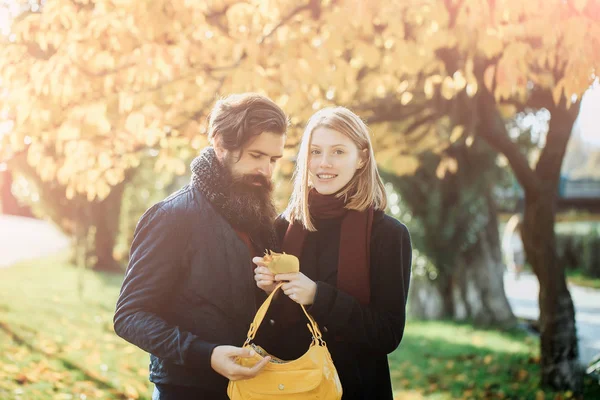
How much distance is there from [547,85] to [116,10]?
396 cm

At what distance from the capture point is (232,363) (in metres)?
2.09

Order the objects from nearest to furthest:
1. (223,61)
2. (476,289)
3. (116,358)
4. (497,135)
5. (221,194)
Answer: (221,194) → (223,61) → (497,135) → (116,358) → (476,289)

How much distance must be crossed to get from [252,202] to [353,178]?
1.51ft

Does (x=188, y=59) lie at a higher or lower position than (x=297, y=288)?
higher

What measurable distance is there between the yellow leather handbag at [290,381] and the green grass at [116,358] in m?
4.30

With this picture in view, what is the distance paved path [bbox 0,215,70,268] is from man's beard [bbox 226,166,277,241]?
1496cm

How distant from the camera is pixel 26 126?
16.3 feet

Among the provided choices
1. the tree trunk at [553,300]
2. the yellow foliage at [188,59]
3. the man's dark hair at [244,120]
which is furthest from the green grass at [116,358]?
the man's dark hair at [244,120]

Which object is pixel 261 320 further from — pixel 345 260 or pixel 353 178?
pixel 353 178

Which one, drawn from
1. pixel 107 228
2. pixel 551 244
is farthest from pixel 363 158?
pixel 107 228

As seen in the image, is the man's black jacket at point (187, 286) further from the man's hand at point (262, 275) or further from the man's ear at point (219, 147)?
the man's ear at point (219, 147)

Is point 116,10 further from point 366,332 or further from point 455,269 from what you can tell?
point 455,269

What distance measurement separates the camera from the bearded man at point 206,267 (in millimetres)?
2160

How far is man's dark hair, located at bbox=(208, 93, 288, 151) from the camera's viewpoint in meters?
2.36
